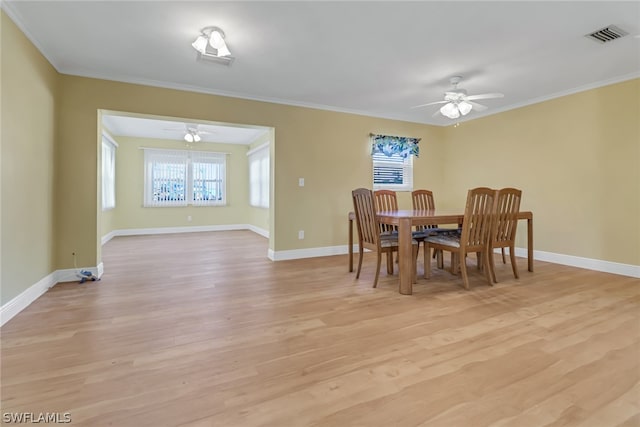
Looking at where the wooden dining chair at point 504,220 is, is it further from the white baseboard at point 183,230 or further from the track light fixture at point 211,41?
the white baseboard at point 183,230

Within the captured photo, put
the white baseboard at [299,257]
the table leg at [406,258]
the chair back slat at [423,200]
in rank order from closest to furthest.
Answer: the white baseboard at [299,257] < the table leg at [406,258] < the chair back slat at [423,200]

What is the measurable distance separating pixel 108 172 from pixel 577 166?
786cm

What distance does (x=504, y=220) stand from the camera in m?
3.18

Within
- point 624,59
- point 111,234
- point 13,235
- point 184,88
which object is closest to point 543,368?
point 624,59

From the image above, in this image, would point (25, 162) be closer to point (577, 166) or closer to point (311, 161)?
point (311, 161)

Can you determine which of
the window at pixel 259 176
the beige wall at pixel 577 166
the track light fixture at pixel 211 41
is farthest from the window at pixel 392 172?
the track light fixture at pixel 211 41

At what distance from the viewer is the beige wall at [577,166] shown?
341 centimetres

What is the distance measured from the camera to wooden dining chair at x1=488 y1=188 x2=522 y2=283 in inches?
121

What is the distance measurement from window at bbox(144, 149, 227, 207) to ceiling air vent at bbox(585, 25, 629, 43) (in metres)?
7.01

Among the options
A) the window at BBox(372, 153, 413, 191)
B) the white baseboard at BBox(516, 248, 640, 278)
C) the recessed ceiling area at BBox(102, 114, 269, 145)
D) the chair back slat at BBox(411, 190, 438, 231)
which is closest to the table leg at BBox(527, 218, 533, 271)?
the white baseboard at BBox(516, 248, 640, 278)

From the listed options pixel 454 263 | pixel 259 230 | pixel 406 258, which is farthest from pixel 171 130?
pixel 454 263

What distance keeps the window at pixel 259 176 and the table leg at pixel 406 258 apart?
167 inches

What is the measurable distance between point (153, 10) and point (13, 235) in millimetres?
1984

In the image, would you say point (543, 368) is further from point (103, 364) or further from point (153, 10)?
point (153, 10)
